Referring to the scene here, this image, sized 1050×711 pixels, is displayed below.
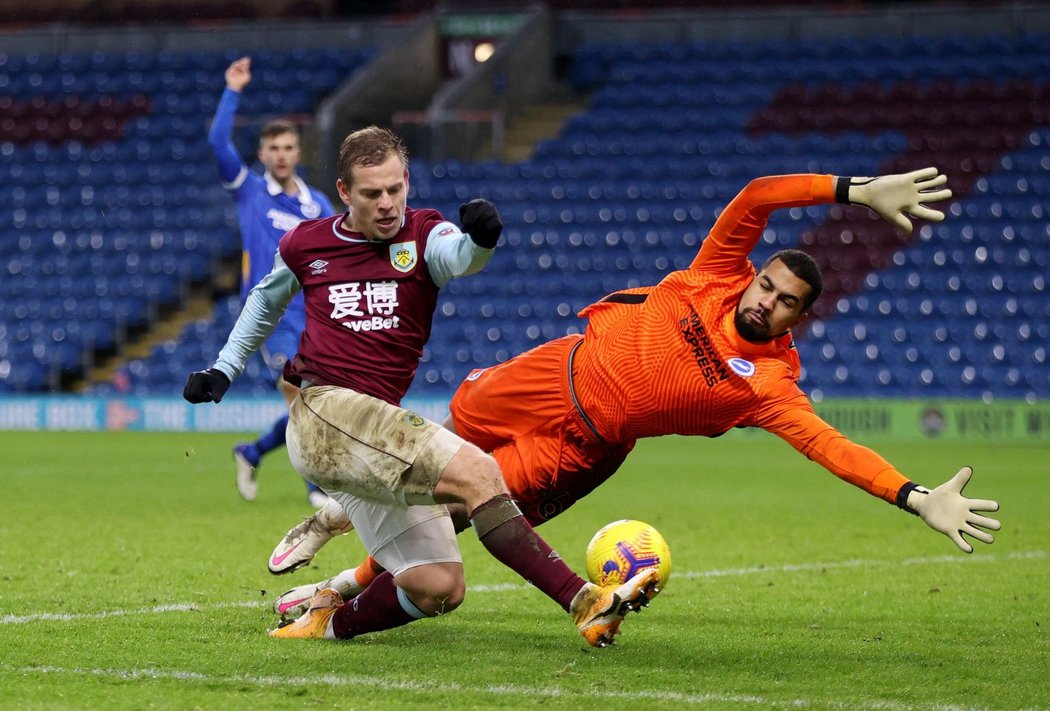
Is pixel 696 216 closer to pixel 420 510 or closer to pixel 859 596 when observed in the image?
pixel 859 596

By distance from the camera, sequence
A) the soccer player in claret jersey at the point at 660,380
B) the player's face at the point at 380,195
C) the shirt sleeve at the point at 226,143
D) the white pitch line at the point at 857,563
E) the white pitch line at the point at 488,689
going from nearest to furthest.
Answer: the white pitch line at the point at 488,689 < the player's face at the point at 380,195 < the soccer player in claret jersey at the point at 660,380 < the white pitch line at the point at 857,563 < the shirt sleeve at the point at 226,143

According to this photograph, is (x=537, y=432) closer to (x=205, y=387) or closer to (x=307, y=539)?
(x=307, y=539)

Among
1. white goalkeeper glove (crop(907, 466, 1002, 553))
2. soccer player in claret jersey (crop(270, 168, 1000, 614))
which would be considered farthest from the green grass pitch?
soccer player in claret jersey (crop(270, 168, 1000, 614))

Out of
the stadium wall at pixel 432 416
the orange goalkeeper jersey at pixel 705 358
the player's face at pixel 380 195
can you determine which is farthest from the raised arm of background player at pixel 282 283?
the stadium wall at pixel 432 416

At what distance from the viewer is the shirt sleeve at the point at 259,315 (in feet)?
18.0

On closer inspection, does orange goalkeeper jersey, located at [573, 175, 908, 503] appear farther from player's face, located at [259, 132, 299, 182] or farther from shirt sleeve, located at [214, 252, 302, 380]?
player's face, located at [259, 132, 299, 182]

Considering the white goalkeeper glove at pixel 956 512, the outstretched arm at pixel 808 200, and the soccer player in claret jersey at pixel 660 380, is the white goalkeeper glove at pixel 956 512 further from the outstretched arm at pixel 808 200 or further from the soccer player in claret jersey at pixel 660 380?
the outstretched arm at pixel 808 200

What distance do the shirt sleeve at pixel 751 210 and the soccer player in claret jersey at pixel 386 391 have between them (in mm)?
1222

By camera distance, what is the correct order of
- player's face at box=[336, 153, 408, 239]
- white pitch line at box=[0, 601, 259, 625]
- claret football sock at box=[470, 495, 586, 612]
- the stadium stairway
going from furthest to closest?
the stadium stairway
white pitch line at box=[0, 601, 259, 625]
player's face at box=[336, 153, 408, 239]
claret football sock at box=[470, 495, 586, 612]

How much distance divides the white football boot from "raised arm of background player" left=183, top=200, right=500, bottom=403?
964 mm

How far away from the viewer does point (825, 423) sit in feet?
18.1

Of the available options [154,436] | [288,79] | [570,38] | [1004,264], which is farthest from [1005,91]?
[154,436]

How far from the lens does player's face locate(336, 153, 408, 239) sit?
16.6ft

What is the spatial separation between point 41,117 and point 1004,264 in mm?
16516
